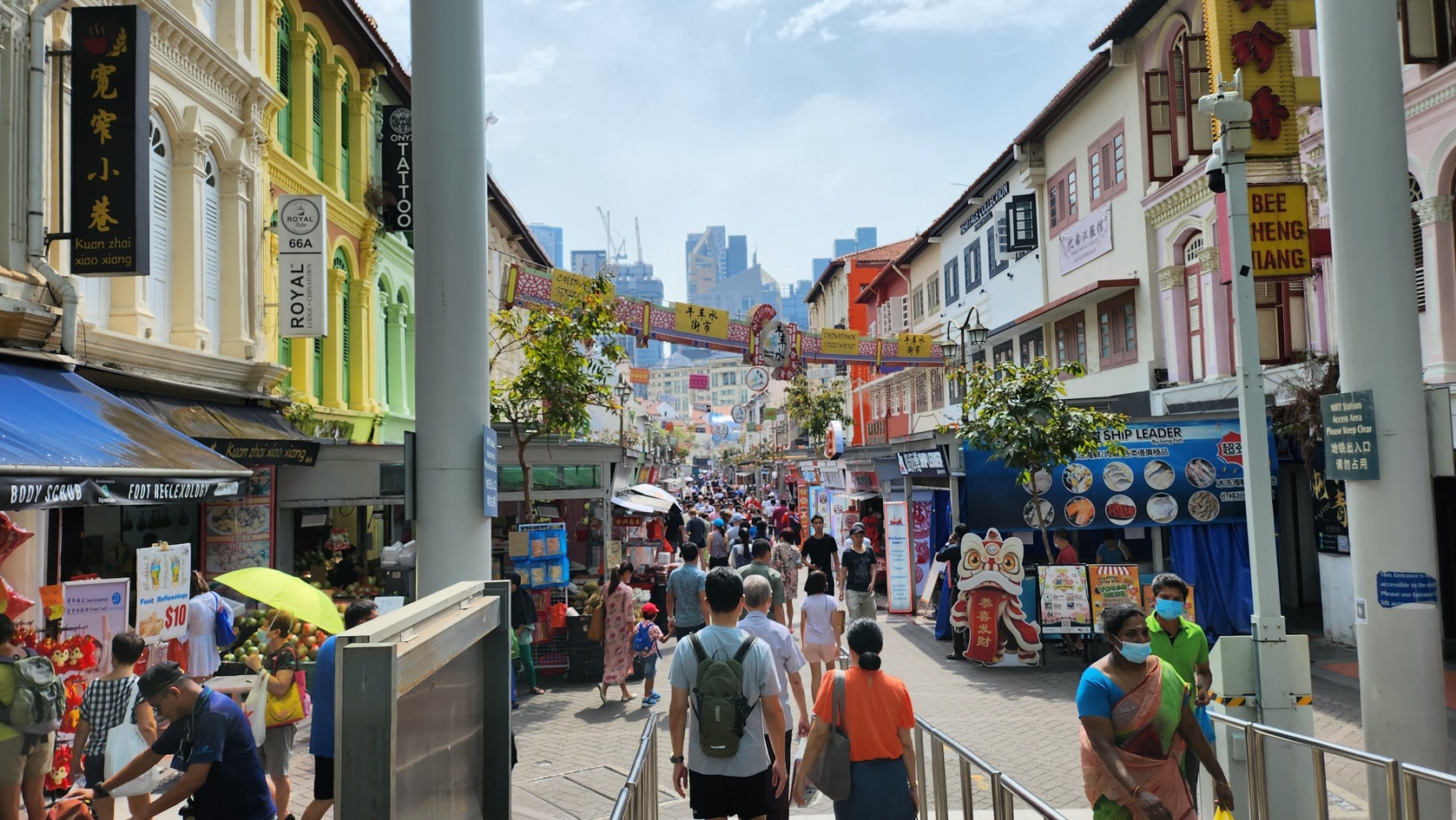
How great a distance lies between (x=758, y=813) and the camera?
18.1ft

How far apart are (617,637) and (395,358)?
1379cm

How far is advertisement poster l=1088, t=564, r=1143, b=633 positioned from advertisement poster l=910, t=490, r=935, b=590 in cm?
494

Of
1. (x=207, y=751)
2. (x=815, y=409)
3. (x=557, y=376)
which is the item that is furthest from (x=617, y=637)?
(x=815, y=409)

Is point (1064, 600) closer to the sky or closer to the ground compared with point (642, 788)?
closer to the ground

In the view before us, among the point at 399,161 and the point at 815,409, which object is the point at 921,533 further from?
the point at 815,409

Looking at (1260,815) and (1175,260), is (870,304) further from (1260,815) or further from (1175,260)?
(1260,815)

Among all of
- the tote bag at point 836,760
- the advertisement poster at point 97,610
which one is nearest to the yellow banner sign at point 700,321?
the advertisement poster at point 97,610

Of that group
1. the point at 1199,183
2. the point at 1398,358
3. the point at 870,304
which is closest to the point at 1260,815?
the point at 1398,358

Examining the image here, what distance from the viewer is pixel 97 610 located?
354 inches

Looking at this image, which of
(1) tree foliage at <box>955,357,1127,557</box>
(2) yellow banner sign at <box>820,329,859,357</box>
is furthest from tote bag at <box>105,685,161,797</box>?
(2) yellow banner sign at <box>820,329,859,357</box>

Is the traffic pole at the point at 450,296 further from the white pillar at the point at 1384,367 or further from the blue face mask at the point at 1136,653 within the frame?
the white pillar at the point at 1384,367

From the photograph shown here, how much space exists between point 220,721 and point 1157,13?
19179 mm

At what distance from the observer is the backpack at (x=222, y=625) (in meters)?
10.5

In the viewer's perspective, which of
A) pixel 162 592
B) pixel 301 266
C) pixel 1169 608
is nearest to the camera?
pixel 1169 608
